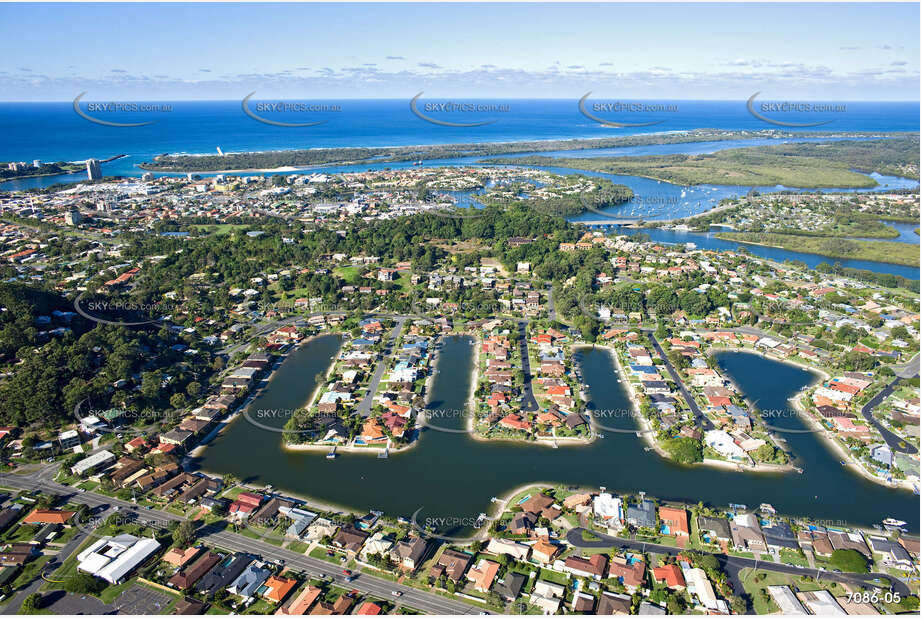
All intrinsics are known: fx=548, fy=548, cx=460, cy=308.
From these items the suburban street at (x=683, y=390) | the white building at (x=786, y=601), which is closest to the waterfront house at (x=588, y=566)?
the white building at (x=786, y=601)

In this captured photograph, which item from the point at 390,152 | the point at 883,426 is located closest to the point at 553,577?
the point at 883,426

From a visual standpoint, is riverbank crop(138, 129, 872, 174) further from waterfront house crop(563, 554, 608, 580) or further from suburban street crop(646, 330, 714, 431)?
waterfront house crop(563, 554, 608, 580)

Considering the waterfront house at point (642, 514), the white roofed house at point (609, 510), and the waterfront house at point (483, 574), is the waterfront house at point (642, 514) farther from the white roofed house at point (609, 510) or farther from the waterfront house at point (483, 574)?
the waterfront house at point (483, 574)

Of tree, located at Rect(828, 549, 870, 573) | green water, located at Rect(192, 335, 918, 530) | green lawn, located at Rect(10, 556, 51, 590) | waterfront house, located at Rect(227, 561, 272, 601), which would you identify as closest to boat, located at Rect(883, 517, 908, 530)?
green water, located at Rect(192, 335, 918, 530)

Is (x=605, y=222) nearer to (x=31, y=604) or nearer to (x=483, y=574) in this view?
(x=483, y=574)

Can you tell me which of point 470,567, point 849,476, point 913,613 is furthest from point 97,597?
point 849,476

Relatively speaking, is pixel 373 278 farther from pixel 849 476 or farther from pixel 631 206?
pixel 631 206
